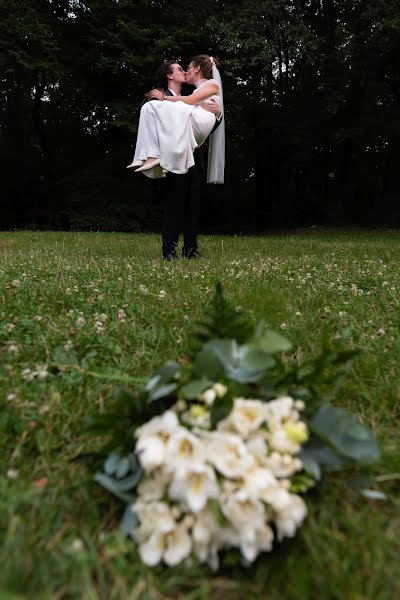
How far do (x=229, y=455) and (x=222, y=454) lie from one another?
0.05 ft

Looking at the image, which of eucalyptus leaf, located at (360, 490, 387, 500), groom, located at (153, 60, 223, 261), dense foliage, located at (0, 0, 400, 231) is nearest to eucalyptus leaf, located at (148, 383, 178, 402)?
eucalyptus leaf, located at (360, 490, 387, 500)

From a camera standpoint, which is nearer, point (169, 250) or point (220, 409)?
point (220, 409)

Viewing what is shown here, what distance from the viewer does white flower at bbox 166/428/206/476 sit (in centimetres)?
107

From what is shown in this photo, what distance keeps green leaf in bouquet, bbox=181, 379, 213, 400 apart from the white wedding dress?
4.92 metres

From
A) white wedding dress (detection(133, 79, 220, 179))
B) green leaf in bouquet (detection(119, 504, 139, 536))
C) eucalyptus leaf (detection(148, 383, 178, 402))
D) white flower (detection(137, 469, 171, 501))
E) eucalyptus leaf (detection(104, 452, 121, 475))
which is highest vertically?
white wedding dress (detection(133, 79, 220, 179))

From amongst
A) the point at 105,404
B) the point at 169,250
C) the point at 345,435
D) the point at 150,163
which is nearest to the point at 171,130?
the point at 150,163

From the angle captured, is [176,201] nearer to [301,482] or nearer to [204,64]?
[204,64]

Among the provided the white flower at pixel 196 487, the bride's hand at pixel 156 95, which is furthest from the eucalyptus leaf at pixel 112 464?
the bride's hand at pixel 156 95

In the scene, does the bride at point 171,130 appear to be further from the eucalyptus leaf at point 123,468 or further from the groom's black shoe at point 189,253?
the eucalyptus leaf at point 123,468

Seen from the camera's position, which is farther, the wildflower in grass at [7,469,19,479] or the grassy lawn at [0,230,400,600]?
the wildflower in grass at [7,469,19,479]

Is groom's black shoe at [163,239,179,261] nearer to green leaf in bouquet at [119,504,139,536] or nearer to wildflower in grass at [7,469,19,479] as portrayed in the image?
wildflower in grass at [7,469,19,479]

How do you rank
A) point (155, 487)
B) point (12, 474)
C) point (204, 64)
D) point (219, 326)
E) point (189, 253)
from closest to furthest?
point (155, 487), point (12, 474), point (219, 326), point (204, 64), point (189, 253)

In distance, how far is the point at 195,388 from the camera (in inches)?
48.9

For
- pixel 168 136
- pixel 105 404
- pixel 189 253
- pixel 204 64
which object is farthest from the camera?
pixel 189 253
